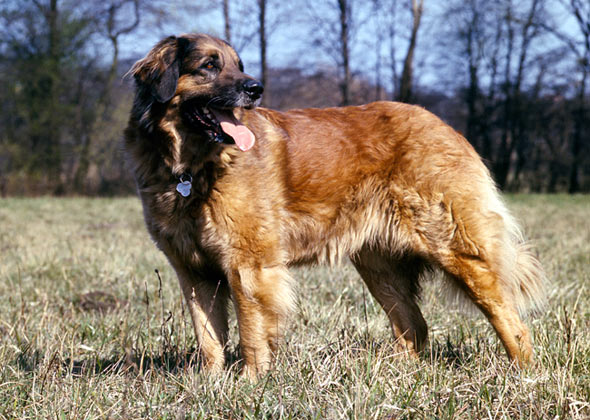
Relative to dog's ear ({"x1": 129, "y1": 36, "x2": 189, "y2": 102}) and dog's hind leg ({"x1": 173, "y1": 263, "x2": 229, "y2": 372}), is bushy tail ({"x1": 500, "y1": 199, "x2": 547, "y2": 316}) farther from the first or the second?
dog's ear ({"x1": 129, "y1": 36, "x2": 189, "y2": 102})

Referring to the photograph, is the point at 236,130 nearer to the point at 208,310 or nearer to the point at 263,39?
the point at 208,310

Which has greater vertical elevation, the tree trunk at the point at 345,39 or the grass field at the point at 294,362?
the tree trunk at the point at 345,39

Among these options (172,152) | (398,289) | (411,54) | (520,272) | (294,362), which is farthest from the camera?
(411,54)

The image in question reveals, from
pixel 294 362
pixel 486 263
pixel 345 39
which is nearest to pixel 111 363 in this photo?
pixel 294 362

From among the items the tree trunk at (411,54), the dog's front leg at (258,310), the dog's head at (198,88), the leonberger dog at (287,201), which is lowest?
the dog's front leg at (258,310)

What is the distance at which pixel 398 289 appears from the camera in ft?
10.9

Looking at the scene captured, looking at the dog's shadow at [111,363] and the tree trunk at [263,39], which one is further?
the tree trunk at [263,39]

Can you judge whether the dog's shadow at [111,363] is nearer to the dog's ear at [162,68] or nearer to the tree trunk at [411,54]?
the dog's ear at [162,68]

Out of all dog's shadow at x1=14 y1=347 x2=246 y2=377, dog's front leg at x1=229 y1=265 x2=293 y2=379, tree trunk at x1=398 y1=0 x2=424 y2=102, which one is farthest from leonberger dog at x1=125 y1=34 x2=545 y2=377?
tree trunk at x1=398 y1=0 x2=424 y2=102

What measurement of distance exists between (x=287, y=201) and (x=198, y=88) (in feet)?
2.37

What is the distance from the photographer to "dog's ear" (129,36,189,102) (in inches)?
105

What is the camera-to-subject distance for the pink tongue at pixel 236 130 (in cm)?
271

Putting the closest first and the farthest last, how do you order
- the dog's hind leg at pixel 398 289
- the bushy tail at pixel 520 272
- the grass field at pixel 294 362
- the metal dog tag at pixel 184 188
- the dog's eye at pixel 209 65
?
the grass field at pixel 294 362 < the metal dog tag at pixel 184 188 < the dog's eye at pixel 209 65 < the bushy tail at pixel 520 272 < the dog's hind leg at pixel 398 289

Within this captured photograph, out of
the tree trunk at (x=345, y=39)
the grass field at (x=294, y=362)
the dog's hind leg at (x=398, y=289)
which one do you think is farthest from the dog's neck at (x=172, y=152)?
the tree trunk at (x=345, y=39)
